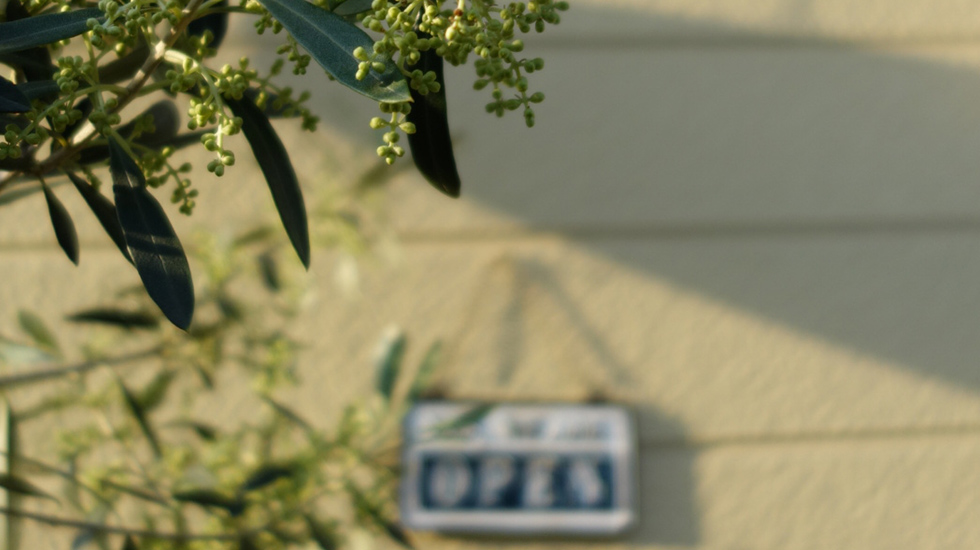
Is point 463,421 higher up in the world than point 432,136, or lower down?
lower down

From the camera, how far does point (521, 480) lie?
1207 millimetres

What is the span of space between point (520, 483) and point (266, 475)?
18.2 inches

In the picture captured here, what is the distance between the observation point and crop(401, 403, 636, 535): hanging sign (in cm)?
120

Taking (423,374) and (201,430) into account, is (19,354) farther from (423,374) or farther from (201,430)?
(423,374)

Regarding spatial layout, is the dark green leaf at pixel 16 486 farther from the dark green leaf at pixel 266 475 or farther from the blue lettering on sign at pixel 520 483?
the blue lettering on sign at pixel 520 483

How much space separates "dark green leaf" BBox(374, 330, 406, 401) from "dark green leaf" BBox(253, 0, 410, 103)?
2.32ft

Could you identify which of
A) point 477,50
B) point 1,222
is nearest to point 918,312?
point 477,50

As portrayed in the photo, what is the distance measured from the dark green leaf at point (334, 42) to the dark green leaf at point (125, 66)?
0.49 feet

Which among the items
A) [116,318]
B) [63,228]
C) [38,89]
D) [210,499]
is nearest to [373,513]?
[210,499]

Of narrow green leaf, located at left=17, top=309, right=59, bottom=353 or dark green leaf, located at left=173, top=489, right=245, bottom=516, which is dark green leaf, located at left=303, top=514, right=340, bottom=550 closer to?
dark green leaf, located at left=173, top=489, right=245, bottom=516

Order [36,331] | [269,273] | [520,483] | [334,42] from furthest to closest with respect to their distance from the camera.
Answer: [520,483]
[269,273]
[36,331]
[334,42]

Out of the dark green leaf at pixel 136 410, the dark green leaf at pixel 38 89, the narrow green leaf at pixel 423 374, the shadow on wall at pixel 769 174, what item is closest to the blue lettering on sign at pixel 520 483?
the narrow green leaf at pixel 423 374

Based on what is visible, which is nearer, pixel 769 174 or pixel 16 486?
pixel 16 486

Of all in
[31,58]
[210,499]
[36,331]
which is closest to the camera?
[31,58]
